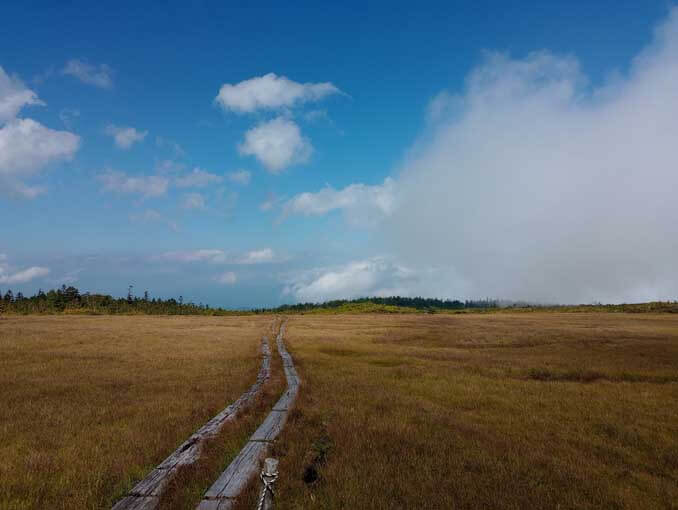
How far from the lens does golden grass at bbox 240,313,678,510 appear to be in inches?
287

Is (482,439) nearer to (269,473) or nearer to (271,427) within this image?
(271,427)

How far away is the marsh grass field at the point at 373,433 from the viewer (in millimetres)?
7277

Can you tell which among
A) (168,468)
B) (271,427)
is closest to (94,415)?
(271,427)

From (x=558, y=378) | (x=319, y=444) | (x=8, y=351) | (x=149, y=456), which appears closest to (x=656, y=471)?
(x=319, y=444)

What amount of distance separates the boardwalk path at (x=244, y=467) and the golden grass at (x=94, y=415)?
193 centimetres

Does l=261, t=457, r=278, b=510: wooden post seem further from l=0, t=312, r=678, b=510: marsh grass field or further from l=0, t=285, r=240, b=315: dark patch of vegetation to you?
l=0, t=285, r=240, b=315: dark patch of vegetation

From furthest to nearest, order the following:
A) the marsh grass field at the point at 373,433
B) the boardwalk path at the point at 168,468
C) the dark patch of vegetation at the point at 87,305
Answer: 1. the dark patch of vegetation at the point at 87,305
2. the marsh grass field at the point at 373,433
3. the boardwalk path at the point at 168,468

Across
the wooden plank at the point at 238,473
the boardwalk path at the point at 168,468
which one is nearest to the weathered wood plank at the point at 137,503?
the boardwalk path at the point at 168,468

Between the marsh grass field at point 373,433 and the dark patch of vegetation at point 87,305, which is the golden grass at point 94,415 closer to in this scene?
the marsh grass field at point 373,433

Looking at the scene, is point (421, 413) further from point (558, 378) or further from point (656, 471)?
point (558, 378)

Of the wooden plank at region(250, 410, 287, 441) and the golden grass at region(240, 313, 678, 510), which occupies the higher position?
the wooden plank at region(250, 410, 287, 441)

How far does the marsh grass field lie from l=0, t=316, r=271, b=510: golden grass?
0.17ft

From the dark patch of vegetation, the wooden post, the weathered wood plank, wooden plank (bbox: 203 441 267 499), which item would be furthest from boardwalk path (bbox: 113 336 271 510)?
the dark patch of vegetation

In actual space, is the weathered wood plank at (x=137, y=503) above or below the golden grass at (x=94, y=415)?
above
